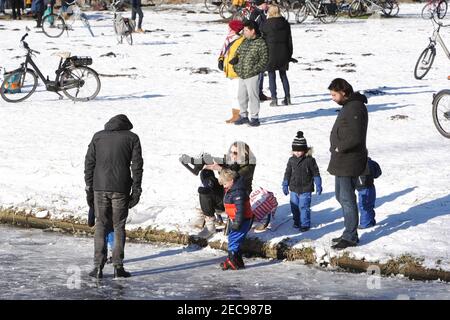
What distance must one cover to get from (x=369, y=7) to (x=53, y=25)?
12.6 m

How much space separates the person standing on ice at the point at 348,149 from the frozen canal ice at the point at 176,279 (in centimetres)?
72

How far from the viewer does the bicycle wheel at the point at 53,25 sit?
107 ft

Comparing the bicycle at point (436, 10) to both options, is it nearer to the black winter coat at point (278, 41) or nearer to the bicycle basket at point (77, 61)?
the black winter coat at point (278, 41)

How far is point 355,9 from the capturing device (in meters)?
39.2

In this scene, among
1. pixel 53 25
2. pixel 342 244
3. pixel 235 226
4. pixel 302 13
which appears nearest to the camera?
pixel 235 226

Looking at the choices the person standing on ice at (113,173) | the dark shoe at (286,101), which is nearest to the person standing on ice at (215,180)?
the person standing on ice at (113,173)

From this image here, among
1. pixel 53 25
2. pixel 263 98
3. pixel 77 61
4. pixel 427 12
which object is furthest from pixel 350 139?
pixel 427 12

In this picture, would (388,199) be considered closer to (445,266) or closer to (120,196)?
(445,266)

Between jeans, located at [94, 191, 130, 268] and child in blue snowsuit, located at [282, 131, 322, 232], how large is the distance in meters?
2.52

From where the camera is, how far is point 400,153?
16328 mm

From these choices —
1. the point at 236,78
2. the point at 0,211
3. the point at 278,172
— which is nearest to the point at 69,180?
the point at 0,211

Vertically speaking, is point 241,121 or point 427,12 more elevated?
point 241,121

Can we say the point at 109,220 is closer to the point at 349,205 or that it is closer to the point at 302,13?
the point at 349,205

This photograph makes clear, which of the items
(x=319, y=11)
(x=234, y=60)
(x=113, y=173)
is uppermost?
(x=234, y=60)
